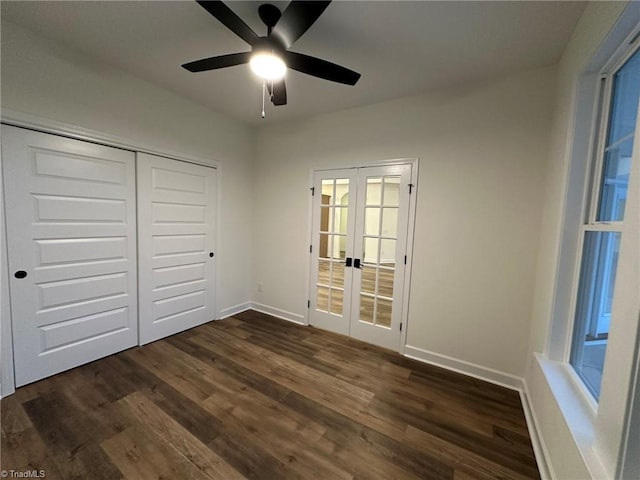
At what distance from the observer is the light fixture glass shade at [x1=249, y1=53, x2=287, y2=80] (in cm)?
152

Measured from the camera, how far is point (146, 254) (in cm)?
267

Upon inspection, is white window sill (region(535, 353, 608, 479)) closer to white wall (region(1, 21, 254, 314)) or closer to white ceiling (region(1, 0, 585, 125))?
Answer: white ceiling (region(1, 0, 585, 125))

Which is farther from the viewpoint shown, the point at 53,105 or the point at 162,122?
the point at 162,122

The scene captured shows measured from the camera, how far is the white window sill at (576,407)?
983 mm

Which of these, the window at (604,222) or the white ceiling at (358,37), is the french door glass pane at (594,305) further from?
the white ceiling at (358,37)

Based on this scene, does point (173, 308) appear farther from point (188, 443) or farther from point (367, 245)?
point (367, 245)

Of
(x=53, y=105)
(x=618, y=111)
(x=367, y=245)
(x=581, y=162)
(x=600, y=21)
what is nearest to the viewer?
(x=600, y=21)

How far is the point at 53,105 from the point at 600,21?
361cm

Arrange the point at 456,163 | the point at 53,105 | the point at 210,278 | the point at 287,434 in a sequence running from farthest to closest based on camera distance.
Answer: the point at 210,278 < the point at 456,163 < the point at 53,105 < the point at 287,434

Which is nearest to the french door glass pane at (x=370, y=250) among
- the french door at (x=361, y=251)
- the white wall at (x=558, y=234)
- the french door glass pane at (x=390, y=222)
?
the french door at (x=361, y=251)

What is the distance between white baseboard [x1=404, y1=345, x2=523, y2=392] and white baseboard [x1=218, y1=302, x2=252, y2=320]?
7.76 ft

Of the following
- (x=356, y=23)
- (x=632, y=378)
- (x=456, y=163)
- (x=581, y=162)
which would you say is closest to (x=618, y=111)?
(x=581, y=162)

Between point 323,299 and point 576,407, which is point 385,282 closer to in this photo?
point 323,299

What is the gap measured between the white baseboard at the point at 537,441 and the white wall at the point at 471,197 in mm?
318
